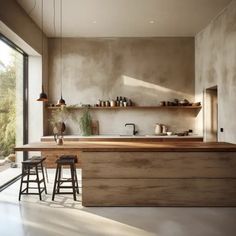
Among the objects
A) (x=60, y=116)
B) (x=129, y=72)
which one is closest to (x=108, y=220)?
(x=60, y=116)

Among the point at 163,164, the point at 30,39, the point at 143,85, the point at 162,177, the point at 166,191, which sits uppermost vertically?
the point at 30,39

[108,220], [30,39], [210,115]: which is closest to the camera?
[108,220]

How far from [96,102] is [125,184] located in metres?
3.56

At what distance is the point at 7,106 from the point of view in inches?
219

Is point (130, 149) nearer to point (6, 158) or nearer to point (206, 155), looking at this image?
point (206, 155)

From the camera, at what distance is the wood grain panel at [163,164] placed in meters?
3.94

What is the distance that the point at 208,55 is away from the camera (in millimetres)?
6246

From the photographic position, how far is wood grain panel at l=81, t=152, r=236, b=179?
12.9 feet

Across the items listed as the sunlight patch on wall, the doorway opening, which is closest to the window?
the sunlight patch on wall

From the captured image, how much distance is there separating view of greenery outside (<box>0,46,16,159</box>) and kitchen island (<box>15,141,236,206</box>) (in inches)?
64.9

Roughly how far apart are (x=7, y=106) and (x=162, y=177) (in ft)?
11.0

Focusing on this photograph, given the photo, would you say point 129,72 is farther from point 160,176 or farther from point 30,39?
point 160,176

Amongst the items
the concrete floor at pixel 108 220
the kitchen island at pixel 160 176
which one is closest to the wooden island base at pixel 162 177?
the kitchen island at pixel 160 176

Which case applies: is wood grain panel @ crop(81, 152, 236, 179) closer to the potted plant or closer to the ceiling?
the ceiling
